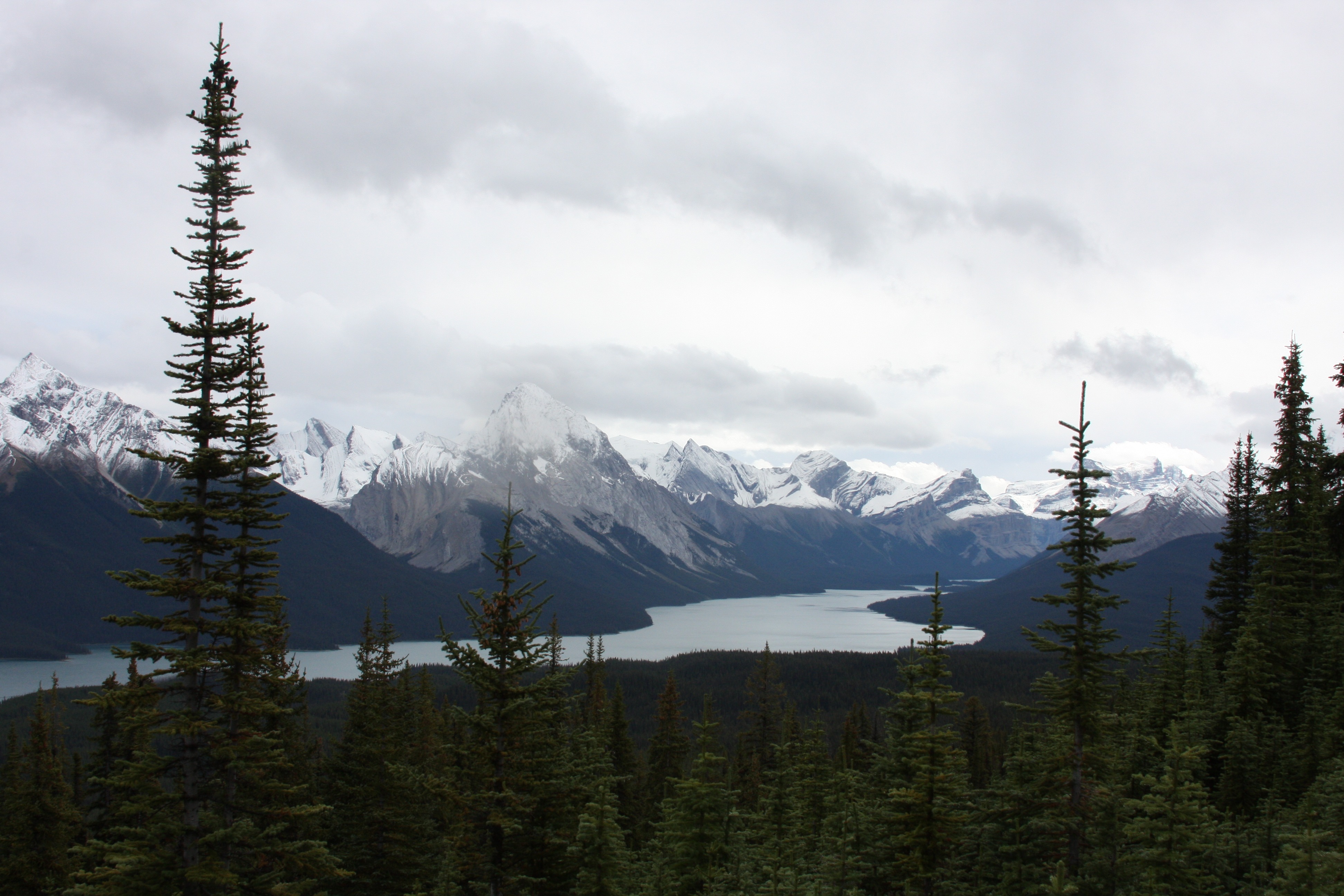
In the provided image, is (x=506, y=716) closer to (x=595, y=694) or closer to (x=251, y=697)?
(x=251, y=697)

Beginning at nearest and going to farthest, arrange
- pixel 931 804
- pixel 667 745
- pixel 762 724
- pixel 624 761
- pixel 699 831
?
pixel 931 804 → pixel 699 831 → pixel 624 761 → pixel 667 745 → pixel 762 724

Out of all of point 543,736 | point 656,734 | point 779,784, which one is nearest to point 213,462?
point 543,736

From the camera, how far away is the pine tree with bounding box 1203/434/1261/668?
5241 centimetres

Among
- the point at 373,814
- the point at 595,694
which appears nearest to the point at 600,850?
the point at 373,814

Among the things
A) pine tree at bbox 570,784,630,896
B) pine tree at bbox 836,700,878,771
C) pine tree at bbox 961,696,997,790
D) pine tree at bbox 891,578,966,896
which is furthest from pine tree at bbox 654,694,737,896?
pine tree at bbox 961,696,997,790

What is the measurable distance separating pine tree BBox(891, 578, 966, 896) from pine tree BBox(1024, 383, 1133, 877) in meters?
3.06

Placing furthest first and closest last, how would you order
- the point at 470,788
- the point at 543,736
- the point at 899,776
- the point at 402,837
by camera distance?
1. the point at 402,837
2. the point at 899,776
3. the point at 470,788
4. the point at 543,736

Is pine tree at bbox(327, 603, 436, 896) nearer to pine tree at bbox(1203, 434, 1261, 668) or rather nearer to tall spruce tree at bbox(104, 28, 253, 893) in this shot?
tall spruce tree at bbox(104, 28, 253, 893)

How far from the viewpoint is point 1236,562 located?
5406cm

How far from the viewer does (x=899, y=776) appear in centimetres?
2672

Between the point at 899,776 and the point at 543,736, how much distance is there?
1252 centimetres

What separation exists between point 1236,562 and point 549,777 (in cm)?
5233

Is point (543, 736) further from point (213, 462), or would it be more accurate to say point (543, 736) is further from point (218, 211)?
point (218, 211)

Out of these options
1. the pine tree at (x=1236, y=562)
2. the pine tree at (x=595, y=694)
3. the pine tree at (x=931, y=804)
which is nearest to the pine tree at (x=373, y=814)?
the pine tree at (x=931, y=804)
